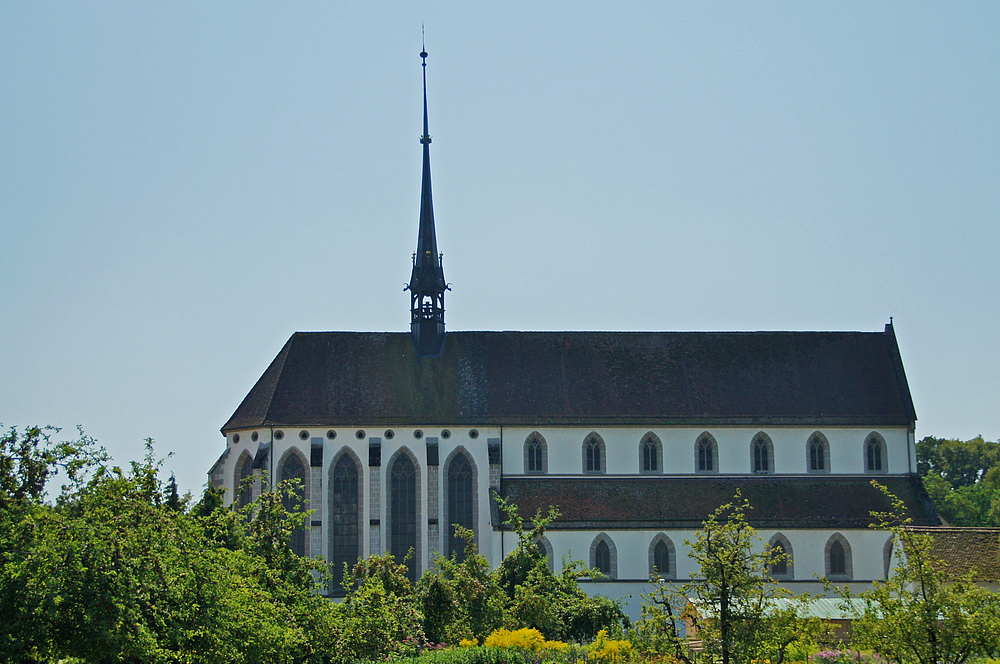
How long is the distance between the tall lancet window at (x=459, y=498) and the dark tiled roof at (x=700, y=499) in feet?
5.53

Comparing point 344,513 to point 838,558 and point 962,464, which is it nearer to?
point 838,558

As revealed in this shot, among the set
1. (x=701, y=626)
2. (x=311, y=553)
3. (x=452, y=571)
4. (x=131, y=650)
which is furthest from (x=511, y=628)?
(x=311, y=553)

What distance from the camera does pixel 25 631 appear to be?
63.1 feet

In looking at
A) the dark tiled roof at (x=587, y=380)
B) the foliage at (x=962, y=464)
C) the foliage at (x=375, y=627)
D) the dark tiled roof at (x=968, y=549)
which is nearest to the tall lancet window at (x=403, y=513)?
the dark tiled roof at (x=587, y=380)

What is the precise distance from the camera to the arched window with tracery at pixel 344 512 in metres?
51.8

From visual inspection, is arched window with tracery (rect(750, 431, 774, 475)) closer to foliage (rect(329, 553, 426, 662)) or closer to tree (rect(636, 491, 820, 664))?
foliage (rect(329, 553, 426, 662))

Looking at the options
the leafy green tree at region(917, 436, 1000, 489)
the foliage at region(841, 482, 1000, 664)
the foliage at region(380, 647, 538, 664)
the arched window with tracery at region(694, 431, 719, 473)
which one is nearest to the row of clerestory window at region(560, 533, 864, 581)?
the arched window with tracery at region(694, 431, 719, 473)

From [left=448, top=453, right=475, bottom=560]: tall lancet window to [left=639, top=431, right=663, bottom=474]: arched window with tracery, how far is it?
8.02 metres

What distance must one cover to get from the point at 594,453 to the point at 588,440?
0.68 meters

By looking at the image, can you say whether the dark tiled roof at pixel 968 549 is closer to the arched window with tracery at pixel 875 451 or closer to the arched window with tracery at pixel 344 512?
the arched window with tracery at pixel 875 451

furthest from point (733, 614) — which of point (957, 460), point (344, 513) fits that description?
point (957, 460)

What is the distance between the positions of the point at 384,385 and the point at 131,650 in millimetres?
35186

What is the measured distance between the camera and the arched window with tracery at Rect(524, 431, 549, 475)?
176 feet

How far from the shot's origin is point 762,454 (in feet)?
180
